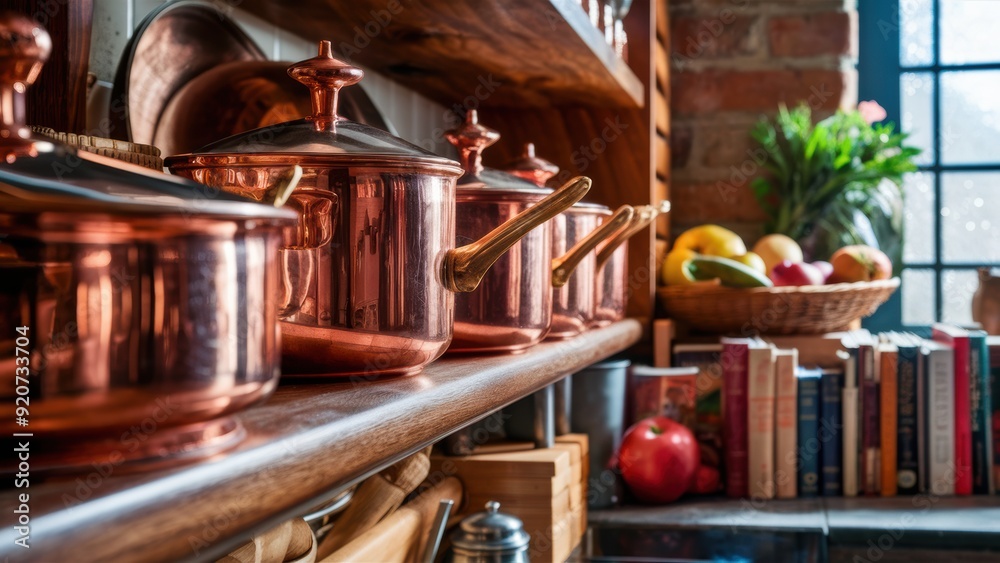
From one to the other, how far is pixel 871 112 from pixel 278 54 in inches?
53.3

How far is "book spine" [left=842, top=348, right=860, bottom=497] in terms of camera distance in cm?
164

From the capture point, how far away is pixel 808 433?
1.63 m

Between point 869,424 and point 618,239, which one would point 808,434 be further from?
point 618,239

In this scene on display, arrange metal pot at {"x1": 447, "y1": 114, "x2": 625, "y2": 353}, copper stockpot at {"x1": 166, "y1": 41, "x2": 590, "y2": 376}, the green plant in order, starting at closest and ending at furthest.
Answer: copper stockpot at {"x1": 166, "y1": 41, "x2": 590, "y2": 376}
metal pot at {"x1": 447, "y1": 114, "x2": 625, "y2": 353}
the green plant

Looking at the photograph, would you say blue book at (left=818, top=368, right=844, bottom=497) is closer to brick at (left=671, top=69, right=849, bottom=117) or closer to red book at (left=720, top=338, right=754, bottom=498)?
red book at (left=720, top=338, right=754, bottom=498)

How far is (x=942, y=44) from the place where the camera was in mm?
2186

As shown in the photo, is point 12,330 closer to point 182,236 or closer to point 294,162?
point 182,236

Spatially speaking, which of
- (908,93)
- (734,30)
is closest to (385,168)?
(734,30)

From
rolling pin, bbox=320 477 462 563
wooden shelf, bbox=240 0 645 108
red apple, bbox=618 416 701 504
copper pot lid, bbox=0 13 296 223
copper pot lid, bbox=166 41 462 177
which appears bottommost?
red apple, bbox=618 416 701 504

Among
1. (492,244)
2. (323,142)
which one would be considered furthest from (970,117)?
(323,142)

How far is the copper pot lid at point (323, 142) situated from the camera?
0.51m

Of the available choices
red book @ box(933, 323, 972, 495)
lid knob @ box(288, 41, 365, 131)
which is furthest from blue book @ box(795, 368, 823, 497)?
lid knob @ box(288, 41, 365, 131)

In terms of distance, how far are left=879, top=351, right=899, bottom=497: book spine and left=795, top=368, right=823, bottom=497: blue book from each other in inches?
4.0

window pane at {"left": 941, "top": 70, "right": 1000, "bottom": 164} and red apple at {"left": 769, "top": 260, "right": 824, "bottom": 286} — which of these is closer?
red apple at {"left": 769, "top": 260, "right": 824, "bottom": 286}
